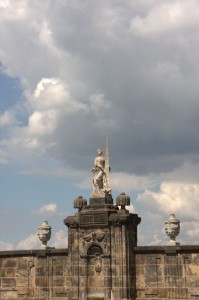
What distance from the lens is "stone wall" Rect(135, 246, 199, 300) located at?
1104 inches

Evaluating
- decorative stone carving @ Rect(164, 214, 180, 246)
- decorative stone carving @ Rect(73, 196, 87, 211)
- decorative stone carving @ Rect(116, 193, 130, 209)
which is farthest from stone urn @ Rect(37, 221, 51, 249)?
decorative stone carving @ Rect(164, 214, 180, 246)

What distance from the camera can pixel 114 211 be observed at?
2933cm

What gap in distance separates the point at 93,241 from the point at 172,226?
3.95m

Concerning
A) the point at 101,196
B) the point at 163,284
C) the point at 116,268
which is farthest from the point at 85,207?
the point at 163,284

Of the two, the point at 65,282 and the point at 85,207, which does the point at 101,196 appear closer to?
the point at 85,207

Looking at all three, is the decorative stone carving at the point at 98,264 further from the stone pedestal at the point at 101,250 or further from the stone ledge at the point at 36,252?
the stone ledge at the point at 36,252

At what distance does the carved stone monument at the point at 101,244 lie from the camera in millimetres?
28578

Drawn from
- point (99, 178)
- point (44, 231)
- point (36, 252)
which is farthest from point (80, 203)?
point (36, 252)

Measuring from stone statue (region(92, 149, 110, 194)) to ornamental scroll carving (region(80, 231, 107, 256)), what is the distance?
2074 millimetres

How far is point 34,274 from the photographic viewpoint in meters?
31.2

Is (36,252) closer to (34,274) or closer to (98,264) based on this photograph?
(34,274)

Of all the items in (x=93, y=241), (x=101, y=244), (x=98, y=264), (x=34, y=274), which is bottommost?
(x=34, y=274)

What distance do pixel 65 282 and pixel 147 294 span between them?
4.27 meters

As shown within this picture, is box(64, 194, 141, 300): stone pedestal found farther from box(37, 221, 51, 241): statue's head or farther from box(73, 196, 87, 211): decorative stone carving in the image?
box(37, 221, 51, 241): statue's head
